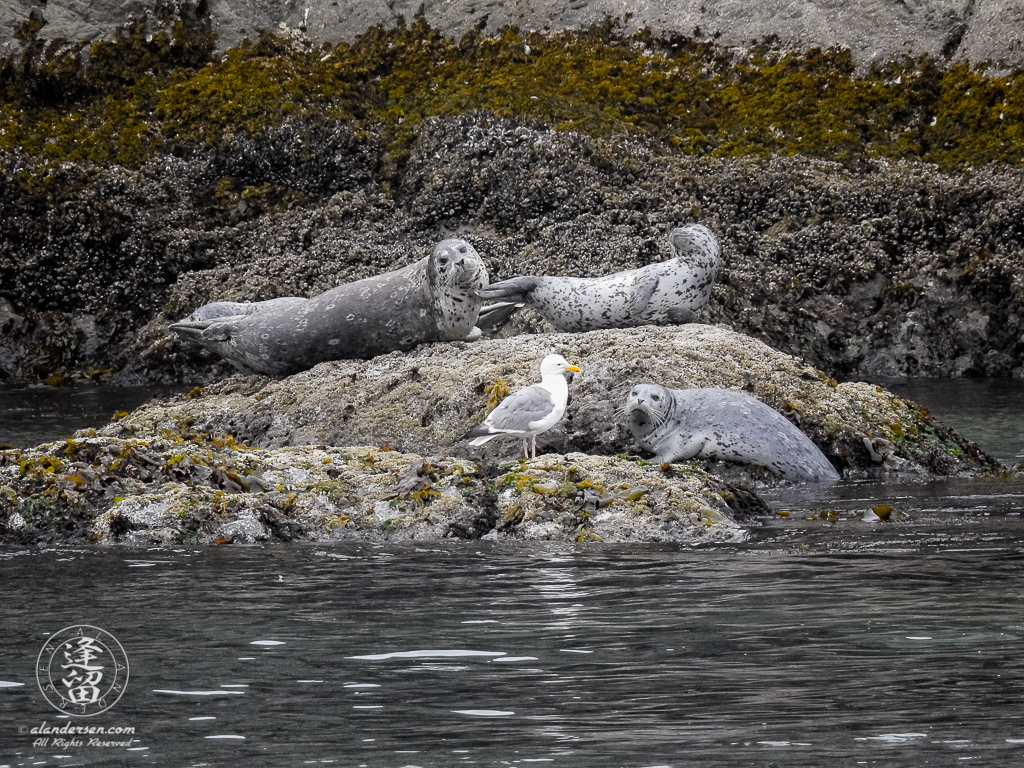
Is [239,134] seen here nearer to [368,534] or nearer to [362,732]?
[368,534]

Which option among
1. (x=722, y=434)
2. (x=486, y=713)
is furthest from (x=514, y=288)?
(x=486, y=713)

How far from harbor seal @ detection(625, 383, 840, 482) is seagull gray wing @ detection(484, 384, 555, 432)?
4.35ft

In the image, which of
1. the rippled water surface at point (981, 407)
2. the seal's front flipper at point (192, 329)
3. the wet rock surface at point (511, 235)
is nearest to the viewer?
the rippled water surface at point (981, 407)

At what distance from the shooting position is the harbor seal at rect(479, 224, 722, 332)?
13.4 metres

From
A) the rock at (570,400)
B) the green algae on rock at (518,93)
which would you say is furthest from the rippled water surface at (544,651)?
the green algae on rock at (518,93)

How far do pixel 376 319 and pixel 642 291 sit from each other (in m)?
2.66

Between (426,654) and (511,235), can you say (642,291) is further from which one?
(426,654)

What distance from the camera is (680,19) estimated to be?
25.2 metres

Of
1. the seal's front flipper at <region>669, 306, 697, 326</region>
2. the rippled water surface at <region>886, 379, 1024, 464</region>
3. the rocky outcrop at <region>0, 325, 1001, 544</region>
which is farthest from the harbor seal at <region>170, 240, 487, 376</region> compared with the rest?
the rippled water surface at <region>886, 379, 1024, 464</region>

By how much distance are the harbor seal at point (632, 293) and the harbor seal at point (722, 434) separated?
3234mm

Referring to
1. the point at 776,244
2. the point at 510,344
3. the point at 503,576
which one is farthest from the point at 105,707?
the point at 776,244

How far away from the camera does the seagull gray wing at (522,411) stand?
886 centimetres

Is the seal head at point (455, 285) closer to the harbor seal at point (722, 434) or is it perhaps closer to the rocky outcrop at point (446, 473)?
the rocky outcrop at point (446, 473)

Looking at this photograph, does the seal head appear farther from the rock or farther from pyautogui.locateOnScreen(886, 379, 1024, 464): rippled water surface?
pyautogui.locateOnScreen(886, 379, 1024, 464): rippled water surface
